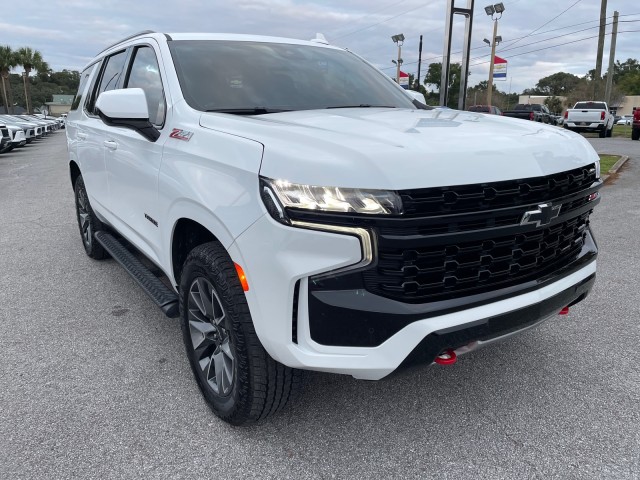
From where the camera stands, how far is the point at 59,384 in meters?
2.96

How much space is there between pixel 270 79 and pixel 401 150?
62.6 inches

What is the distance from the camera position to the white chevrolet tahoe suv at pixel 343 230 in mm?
1926

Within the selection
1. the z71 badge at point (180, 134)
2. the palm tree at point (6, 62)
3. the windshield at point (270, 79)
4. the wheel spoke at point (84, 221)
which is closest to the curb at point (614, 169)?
the windshield at point (270, 79)

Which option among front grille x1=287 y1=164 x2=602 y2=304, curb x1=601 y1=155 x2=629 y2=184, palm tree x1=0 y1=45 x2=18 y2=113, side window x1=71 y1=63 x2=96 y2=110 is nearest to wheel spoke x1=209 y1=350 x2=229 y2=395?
front grille x1=287 y1=164 x2=602 y2=304

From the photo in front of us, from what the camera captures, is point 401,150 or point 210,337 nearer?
point 401,150

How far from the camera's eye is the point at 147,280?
341 centimetres

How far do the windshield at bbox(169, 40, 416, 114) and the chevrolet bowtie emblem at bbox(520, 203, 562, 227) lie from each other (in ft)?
4.89

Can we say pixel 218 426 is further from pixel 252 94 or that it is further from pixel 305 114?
pixel 252 94

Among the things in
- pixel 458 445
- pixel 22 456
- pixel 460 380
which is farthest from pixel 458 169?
pixel 22 456

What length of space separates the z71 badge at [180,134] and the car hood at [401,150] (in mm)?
94

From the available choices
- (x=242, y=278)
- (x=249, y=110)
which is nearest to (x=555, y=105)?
(x=249, y=110)

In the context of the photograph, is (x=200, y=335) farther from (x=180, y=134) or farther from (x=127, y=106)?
(x=127, y=106)

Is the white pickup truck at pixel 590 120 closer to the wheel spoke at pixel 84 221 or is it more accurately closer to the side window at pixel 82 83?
the side window at pixel 82 83

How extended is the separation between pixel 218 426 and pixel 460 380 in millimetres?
1331
